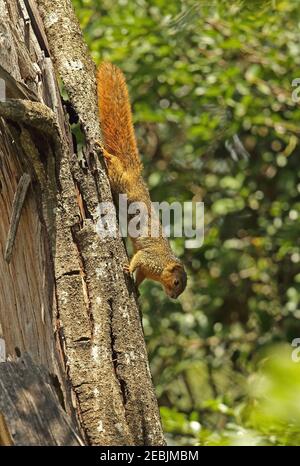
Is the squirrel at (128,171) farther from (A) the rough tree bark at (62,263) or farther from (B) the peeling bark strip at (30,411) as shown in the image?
(B) the peeling bark strip at (30,411)

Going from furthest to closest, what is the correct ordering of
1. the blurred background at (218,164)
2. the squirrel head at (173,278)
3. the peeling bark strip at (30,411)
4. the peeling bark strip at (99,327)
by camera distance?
1. the blurred background at (218,164)
2. the squirrel head at (173,278)
3. the peeling bark strip at (99,327)
4. the peeling bark strip at (30,411)

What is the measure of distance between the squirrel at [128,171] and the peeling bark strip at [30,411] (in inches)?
24.0

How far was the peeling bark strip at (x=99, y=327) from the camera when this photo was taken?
2887mm

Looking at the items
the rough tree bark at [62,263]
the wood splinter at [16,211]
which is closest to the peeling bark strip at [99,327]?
the rough tree bark at [62,263]

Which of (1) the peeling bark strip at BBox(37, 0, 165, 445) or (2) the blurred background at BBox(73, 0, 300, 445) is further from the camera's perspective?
(2) the blurred background at BBox(73, 0, 300, 445)

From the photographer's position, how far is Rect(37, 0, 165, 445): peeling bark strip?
289cm

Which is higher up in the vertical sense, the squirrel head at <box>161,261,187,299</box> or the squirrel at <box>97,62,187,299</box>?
the squirrel at <box>97,62,187,299</box>

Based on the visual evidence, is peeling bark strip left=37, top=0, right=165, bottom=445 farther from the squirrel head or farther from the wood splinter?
the squirrel head

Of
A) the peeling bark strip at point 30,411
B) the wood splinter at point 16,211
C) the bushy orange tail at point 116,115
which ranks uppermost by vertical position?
the bushy orange tail at point 116,115

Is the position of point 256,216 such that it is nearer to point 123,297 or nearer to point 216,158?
point 216,158

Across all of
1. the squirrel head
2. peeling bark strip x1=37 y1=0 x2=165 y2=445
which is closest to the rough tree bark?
peeling bark strip x1=37 y1=0 x2=165 y2=445

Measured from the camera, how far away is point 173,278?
4957 mm

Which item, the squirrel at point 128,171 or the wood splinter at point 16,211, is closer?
the wood splinter at point 16,211

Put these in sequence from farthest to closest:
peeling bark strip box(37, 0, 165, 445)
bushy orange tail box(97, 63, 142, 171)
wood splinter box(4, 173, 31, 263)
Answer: bushy orange tail box(97, 63, 142, 171)
wood splinter box(4, 173, 31, 263)
peeling bark strip box(37, 0, 165, 445)
